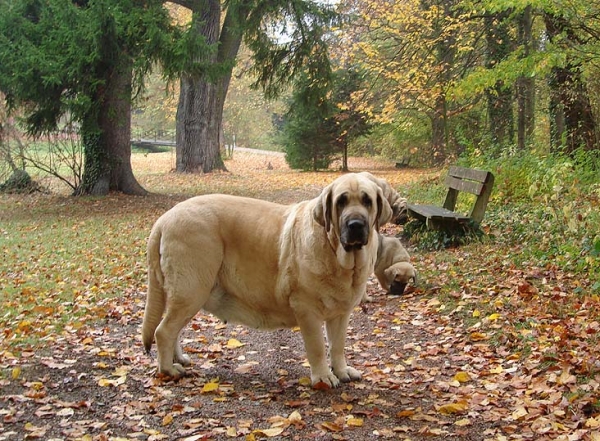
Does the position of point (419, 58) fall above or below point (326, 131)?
above

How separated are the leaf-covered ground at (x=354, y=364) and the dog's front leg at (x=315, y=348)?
112 millimetres

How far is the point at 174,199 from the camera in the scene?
19.4 meters

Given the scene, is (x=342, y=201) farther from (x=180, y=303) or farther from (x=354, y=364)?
(x=354, y=364)

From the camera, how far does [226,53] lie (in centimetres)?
2369

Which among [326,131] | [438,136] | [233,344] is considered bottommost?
[233,344]

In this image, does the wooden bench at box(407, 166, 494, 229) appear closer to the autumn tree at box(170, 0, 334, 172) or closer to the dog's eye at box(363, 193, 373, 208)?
the dog's eye at box(363, 193, 373, 208)

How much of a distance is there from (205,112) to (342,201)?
69.7ft

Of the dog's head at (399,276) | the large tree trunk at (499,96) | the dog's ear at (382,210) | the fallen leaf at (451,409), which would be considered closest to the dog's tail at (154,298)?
the dog's ear at (382,210)

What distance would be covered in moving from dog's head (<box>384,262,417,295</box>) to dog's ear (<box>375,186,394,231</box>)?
3.30 m

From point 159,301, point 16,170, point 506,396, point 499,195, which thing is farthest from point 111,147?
point 506,396

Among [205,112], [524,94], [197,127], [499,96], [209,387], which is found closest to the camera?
[209,387]

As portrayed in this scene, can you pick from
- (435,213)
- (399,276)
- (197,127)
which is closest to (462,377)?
(399,276)

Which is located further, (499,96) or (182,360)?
(499,96)

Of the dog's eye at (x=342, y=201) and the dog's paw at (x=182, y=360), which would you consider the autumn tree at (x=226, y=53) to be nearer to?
the dog's paw at (x=182, y=360)
